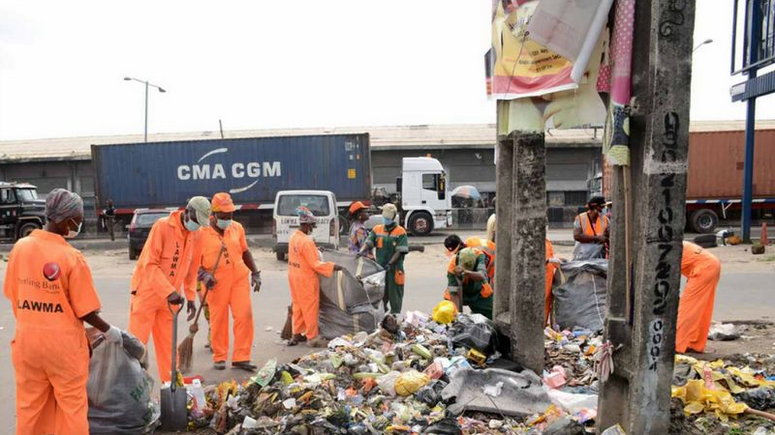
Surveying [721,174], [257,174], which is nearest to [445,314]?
[257,174]

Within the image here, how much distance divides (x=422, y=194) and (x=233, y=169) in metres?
7.05

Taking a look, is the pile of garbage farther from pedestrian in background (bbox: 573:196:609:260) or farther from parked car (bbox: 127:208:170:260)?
parked car (bbox: 127:208:170:260)

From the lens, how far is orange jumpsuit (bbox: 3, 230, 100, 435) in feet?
11.4

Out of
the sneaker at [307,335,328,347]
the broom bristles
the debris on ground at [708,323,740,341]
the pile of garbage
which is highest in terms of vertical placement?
the pile of garbage

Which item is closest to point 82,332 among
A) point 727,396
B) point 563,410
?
point 563,410

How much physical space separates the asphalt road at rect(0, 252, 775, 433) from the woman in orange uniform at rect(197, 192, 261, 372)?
0.22m

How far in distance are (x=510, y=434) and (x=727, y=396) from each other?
1529 millimetres

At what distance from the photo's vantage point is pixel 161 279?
4906 mm

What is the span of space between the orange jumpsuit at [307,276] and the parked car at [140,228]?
35.5ft

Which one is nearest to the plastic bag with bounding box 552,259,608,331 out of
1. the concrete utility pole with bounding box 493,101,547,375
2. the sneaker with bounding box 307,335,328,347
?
the concrete utility pole with bounding box 493,101,547,375

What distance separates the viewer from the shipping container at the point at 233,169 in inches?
842

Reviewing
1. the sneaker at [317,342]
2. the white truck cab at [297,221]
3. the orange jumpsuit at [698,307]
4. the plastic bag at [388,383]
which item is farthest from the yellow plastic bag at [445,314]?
the white truck cab at [297,221]

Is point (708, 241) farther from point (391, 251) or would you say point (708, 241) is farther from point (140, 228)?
point (140, 228)

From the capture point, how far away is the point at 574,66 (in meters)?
3.91
